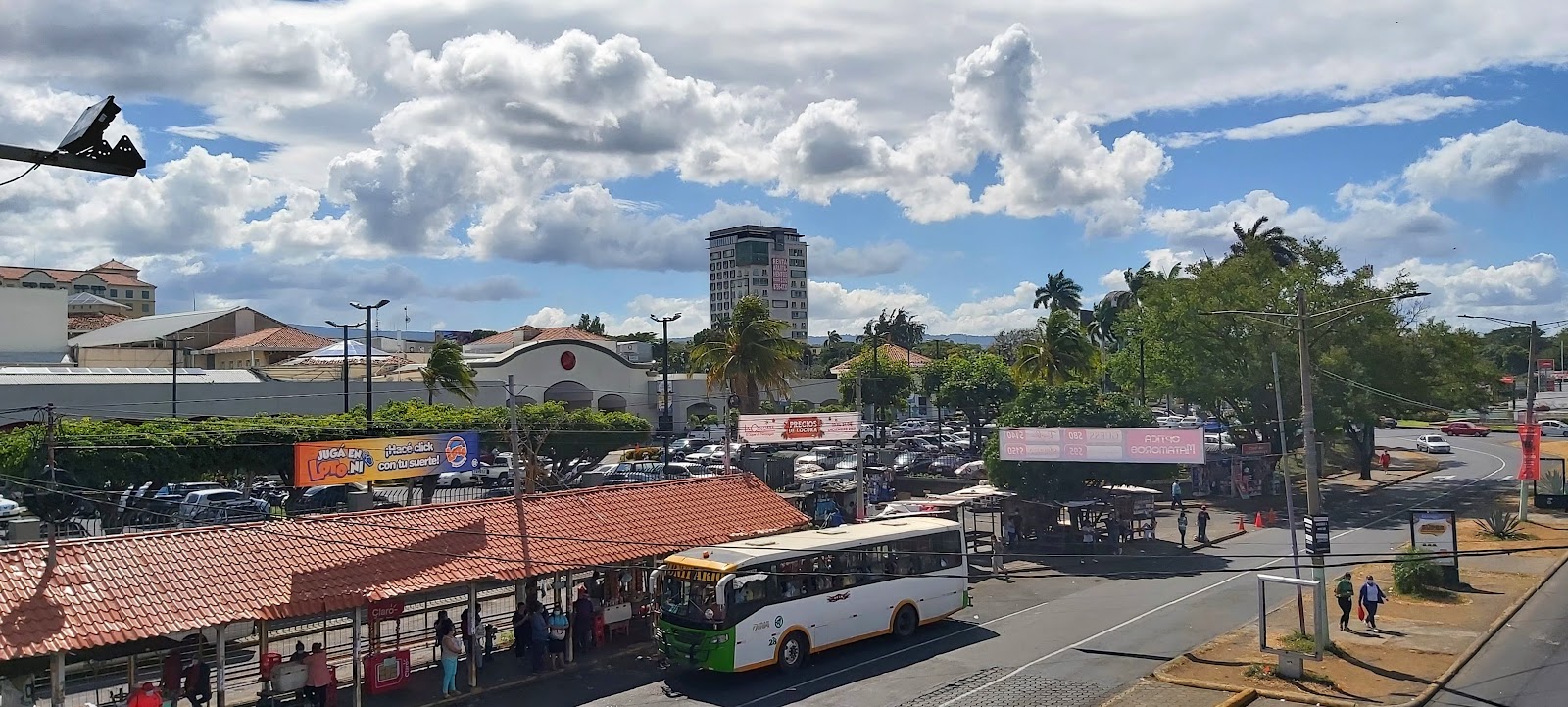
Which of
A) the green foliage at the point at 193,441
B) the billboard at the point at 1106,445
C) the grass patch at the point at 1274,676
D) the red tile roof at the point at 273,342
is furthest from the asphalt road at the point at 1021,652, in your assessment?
the red tile roof at the point at 273,342

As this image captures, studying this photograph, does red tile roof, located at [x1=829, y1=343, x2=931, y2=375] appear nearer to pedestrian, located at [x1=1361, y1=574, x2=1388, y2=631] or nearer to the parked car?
the parked car

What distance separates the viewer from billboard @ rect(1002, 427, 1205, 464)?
34.2 m

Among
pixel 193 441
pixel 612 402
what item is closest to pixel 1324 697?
pixel 193 441

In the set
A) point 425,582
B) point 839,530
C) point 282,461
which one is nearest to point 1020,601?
point 839,530

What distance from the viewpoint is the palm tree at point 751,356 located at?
190 feet

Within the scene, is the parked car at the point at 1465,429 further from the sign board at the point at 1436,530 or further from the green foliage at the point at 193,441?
the green foliage at the point at 193,441

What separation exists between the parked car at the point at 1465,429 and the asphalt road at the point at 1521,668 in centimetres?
6996

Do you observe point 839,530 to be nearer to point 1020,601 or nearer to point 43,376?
point 1020,601

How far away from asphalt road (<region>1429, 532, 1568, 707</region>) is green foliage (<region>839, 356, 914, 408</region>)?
50.9 metres

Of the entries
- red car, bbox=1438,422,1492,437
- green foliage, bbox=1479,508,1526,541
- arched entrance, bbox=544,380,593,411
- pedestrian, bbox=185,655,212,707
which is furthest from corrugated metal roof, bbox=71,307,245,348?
red car, bbox=1438,422,1492,437

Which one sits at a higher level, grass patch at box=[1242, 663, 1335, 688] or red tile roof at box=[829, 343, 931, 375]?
red tile roof at box=[829, 343, 931, 375]

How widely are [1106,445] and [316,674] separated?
25.7 meters

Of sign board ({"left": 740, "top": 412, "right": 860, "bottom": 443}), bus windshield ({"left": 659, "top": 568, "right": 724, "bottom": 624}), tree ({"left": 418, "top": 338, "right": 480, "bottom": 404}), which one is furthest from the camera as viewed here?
tree ({"left": 418, "top": 338, "right": 480, "bottom": 404})

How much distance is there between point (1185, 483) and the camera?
51344mm
